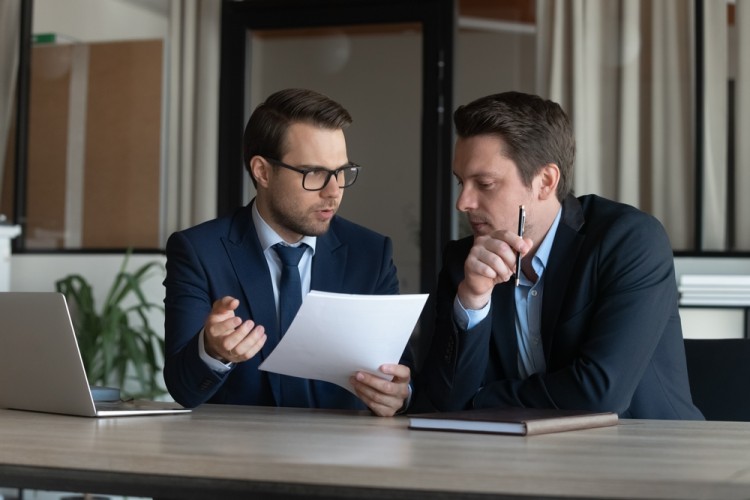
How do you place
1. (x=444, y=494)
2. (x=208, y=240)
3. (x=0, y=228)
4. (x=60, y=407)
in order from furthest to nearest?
(x=0, y=228)
(x=208, y=240)
(x=60, y=407)
(x=444, y=494)

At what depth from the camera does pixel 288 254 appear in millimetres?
2484

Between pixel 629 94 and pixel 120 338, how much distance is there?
2676 millimetres

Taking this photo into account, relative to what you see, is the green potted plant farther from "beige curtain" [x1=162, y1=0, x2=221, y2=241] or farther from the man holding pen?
the man holding pen

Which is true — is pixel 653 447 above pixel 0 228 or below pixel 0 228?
below

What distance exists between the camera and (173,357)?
7.29 ft

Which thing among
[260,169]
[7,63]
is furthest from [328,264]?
[7,63]

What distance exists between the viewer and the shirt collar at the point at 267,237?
2543mm

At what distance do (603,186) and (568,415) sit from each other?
321 cm

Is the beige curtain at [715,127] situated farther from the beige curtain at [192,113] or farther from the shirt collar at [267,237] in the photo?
the shirt collar at [267,237]

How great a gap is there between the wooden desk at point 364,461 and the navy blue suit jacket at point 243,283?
620 millimetres

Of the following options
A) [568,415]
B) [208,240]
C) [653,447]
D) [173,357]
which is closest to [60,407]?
[173,357]

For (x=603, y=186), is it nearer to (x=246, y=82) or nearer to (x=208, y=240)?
(x=246, y=82)

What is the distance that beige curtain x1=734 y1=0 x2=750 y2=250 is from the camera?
15.0 feet

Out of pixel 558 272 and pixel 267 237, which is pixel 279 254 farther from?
pixel 558 272
